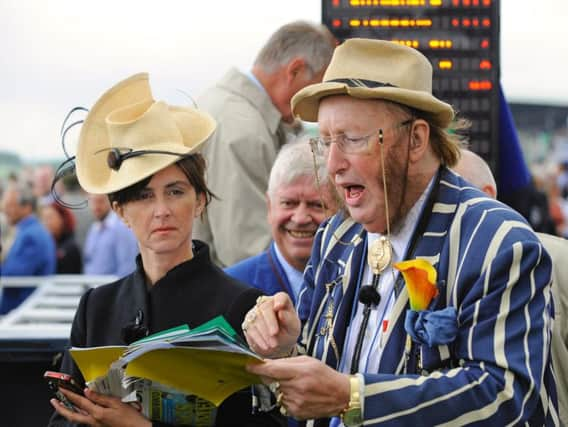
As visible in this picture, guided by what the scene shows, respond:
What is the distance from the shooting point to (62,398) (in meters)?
3.19

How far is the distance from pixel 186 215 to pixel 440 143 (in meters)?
0.93

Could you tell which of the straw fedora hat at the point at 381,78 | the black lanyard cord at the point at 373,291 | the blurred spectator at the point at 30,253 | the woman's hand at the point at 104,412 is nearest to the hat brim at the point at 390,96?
the straw fedora hat at the point at 381,78

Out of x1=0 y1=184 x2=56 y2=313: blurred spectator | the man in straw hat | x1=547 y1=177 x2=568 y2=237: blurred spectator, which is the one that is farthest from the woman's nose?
x1=547 y1=177 x2=568 y2=237: blurred spectator

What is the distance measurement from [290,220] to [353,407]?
1.78m

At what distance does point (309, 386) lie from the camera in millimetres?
2578

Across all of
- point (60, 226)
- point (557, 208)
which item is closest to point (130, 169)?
point (60, 226)

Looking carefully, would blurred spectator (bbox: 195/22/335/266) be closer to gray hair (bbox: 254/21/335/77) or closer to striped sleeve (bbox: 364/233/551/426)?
gray hair (bbox: 254/21/335/77)

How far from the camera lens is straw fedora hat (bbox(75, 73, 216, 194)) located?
350cm

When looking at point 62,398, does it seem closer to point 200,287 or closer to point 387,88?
point 200,287

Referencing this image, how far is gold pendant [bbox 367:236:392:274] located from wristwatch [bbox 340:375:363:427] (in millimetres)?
460

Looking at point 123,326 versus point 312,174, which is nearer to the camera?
point 123,326

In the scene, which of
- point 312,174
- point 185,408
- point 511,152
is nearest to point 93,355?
point 185,408

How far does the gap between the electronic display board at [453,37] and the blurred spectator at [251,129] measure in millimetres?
203

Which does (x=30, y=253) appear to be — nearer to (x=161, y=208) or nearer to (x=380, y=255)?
(x=161, y=208)
